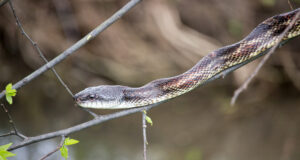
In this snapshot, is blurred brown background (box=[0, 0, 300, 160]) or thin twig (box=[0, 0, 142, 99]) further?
blurred brown background (box=[0, 0, 300, 160])

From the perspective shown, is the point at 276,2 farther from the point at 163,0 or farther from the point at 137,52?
the point at 137,52

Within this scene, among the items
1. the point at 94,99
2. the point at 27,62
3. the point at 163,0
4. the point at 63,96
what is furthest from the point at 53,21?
the point at 94,99

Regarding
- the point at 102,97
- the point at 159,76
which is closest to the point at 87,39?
the point at 102,97

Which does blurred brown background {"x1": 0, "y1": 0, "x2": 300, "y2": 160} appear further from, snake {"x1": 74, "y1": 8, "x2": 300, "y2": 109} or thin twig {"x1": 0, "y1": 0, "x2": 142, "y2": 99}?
thin twig {"x1": 0, "y1": 0, "x2": 142, "y2": 99}

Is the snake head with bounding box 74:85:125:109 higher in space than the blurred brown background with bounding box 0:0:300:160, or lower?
lower

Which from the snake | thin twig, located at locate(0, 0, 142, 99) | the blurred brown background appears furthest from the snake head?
the blurred brown background
